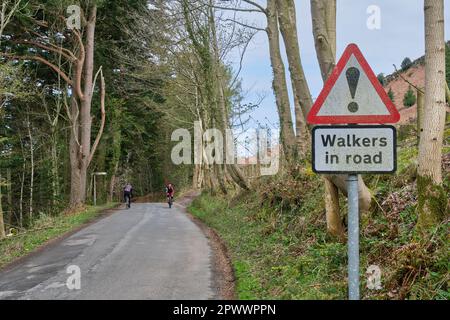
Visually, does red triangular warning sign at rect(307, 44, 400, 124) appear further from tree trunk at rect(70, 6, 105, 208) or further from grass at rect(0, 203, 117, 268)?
tree trunk at rect(70, 6, 105, 208)

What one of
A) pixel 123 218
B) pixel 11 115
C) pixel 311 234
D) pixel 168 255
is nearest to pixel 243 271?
pixel 311 234

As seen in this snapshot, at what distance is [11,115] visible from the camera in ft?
101

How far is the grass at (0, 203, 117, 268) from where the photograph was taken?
1316cm

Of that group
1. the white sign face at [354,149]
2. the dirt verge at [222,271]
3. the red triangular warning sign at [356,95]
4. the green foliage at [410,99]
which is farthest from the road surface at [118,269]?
the green foliage at [410,99]

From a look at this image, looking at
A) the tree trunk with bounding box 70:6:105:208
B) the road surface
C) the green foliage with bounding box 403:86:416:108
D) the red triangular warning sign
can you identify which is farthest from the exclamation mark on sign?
the tree trunk with bounding box 70:6:105:208

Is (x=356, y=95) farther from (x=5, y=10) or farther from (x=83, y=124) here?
(x=83, y=124)

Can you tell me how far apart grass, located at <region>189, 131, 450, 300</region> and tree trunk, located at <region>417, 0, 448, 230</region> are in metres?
0.25

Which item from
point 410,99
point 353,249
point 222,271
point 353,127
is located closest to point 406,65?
point 410,99

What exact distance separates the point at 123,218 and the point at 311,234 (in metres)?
13.0

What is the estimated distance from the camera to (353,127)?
387 centimetres

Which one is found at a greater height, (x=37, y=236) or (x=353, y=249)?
(x=353, y=249)

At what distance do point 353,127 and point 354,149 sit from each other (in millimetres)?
177
